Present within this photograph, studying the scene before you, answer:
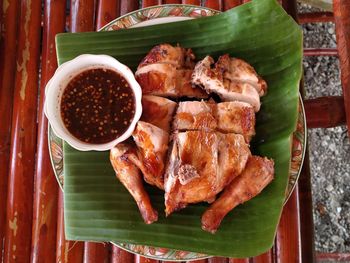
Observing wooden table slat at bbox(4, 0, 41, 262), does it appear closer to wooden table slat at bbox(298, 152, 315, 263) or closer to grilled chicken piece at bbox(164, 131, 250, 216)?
grilled chicken piece at bbox(164, 131, 250, 216)

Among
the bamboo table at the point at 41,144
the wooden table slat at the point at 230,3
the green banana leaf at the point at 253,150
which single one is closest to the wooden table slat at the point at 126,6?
the bamboo table at the point at 41,144

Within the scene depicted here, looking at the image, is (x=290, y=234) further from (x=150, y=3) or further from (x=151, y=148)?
(x=150, y=3)

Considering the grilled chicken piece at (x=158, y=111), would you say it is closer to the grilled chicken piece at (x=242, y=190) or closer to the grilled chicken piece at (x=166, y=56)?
the grilled chicken piece at (x=166, y=56)

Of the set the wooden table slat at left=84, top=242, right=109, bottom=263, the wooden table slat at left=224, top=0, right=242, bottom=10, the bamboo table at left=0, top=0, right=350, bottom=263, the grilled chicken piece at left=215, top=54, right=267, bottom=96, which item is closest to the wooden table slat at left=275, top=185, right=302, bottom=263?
the bamboo table at left=0, top=0, right=350, bottom=263

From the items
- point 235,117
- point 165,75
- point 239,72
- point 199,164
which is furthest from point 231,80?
point 199,164

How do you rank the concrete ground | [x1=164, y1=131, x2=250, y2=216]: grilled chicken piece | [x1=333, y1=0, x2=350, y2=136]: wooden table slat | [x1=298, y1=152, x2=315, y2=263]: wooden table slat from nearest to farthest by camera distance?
[x1=164, y1=131, x2=250, y2=216]: grilled chicken piece, [x1=333, y1=0, x2=350, y2=136]: wooden table slat, [x1=298, y1=152, x2=315, y2=263]: wooden table slat, the concrete ground

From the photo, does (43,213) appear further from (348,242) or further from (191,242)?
(348,242)
